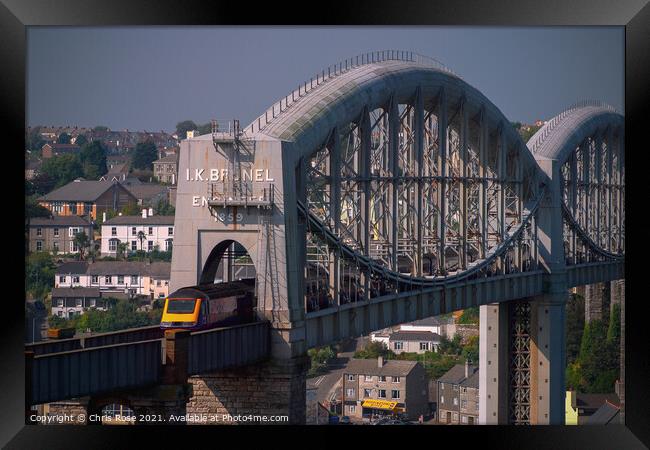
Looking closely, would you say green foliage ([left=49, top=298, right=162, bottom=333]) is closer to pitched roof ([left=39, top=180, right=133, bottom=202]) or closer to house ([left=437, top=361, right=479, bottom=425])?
pitched roof ([left=39, top=180, right=133, bottom=202])

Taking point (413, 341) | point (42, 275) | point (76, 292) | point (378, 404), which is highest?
point (42, 275)

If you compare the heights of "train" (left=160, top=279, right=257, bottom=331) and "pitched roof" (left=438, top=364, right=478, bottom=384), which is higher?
"train" (left=160, top=279, right=257, bottom=331)

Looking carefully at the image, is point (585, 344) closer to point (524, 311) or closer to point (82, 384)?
point (524, 311)

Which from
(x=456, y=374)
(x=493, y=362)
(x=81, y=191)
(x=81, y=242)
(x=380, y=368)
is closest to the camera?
(x=380, y=368)

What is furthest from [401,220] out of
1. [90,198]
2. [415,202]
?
[90,198]

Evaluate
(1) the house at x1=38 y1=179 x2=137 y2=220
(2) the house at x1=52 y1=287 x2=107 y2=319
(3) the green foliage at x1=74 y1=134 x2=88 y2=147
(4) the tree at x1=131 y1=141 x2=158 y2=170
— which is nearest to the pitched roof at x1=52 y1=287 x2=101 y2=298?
(2) the house at x1=52 y1=287 x2=107 y2=319

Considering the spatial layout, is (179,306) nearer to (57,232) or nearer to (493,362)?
(57,232)
